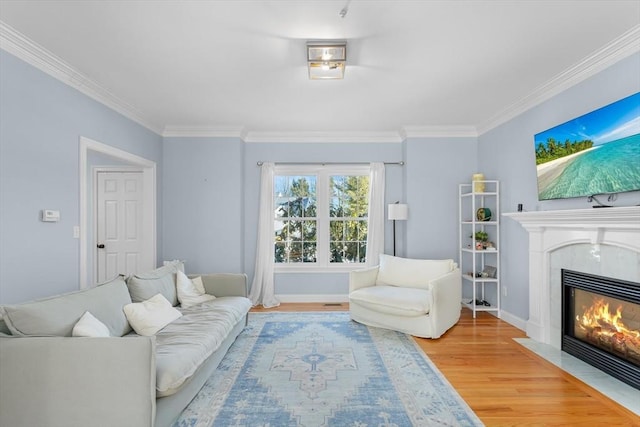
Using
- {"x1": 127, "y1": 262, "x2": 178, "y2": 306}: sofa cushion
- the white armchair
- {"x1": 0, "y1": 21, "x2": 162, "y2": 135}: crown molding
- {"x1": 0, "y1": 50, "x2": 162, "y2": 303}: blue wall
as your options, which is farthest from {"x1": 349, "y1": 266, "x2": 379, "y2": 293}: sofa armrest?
{"x1": 0, "y1": 21, "x2": 162, "y2": 135}: crown molding

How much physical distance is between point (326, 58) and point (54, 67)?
7.46 ft

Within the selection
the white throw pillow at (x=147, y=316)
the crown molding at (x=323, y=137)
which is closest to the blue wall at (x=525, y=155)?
the crown molding at (x=323, y=137)

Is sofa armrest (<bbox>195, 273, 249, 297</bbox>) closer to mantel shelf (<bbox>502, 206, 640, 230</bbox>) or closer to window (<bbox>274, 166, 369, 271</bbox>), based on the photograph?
window (<bbox>274, 166, 369, 271</bbox>)

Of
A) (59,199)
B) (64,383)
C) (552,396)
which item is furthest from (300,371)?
(59,199)

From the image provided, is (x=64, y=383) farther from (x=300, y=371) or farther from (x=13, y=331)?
(x=300, y=371)

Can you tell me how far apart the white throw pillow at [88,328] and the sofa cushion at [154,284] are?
0.72 meters

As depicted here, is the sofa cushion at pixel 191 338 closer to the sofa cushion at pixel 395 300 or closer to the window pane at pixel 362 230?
the sofa cushion at pixel 395 300

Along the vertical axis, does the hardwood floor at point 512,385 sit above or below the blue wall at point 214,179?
below

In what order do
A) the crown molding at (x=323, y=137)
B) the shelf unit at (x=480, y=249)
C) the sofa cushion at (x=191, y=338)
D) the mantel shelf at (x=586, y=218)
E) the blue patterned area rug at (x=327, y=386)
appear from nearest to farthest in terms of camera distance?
the sofa cushion at (x=191, y=338)
the blue patterned area rug at (x=327, y=386)
the mantel shelf at (x=586, y=218)
the shelf unit at (x=480, y=249)
the crown molding at (x=323, y=137)

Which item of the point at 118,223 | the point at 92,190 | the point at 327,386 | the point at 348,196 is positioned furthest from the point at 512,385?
the point at 92,190

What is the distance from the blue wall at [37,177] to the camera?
7.98 ft

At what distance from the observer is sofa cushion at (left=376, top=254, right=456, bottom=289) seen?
13.5 ft

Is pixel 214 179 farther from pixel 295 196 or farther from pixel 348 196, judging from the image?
pixel 348 196

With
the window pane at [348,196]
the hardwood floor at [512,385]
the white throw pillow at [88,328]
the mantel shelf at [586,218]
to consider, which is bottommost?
the hardwood floor at [512,385]
